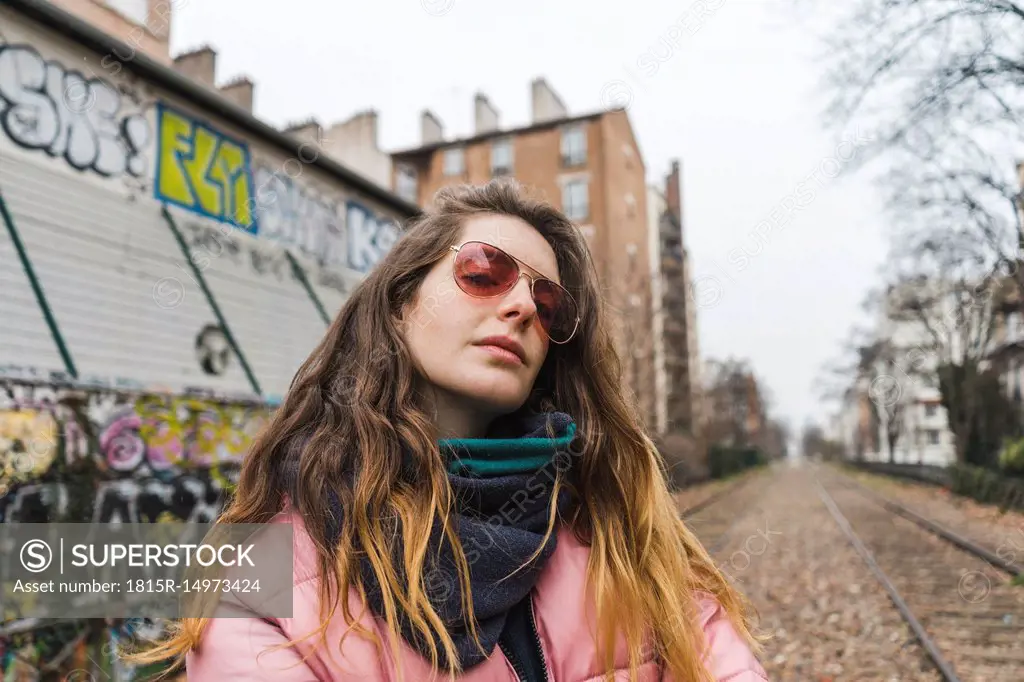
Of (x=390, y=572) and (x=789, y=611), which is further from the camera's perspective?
(x=789, y=611)

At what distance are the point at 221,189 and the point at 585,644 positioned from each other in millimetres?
7331

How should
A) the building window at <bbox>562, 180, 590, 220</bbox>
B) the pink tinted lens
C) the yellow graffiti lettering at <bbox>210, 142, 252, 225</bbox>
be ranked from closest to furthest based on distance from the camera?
the pink tinted lens
the yellow graffiti lettering at <bbox>210, 142, 252, 225</bbox>
the building window at <bbox>562, 180, 590, 220</bbox>

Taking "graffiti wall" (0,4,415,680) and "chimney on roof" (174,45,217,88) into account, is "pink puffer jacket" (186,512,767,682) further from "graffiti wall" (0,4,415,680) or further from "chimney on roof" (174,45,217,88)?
"chimney on roof" (174,45,217,88)

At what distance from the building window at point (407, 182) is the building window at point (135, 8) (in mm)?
25665

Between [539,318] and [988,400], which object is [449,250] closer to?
[539,318]

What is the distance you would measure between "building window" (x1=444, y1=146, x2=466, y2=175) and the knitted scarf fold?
38871 mm

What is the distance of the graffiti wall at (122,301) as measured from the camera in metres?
4.92

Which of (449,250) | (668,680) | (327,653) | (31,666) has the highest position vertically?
(449,250)

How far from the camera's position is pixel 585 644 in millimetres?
1397

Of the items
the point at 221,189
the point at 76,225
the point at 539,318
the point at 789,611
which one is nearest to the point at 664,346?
the point at 789,611

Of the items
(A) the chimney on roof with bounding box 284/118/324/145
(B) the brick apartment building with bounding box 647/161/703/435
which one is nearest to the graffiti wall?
(A) the chimney on roof with bounding box 284/118/324/145

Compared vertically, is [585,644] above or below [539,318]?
below

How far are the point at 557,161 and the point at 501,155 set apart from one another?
3.18 metres

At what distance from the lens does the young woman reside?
1281mm
